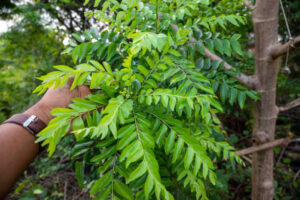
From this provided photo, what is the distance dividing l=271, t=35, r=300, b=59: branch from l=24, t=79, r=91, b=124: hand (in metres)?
1.44

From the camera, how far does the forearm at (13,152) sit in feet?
2.74

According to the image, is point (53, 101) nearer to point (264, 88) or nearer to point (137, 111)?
point (137, 111)

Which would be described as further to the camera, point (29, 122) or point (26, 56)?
point (26, 56)

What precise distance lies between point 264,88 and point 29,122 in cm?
176

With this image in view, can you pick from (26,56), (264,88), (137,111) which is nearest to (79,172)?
(137,111)

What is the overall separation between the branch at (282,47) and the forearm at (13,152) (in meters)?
1.75

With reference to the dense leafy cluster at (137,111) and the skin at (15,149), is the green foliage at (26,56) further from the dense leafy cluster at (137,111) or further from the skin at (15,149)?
the dense leafy cluster at (137,111)

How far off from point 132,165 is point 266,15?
1.54 meters

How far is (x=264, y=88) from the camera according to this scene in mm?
1568

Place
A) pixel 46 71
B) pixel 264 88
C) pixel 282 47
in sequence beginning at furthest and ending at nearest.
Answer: pixel 46 71 → pixel 264 88 → pixel 282 47

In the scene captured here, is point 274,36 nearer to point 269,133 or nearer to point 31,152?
point 269,133

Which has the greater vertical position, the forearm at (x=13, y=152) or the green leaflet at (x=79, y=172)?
the forearm at (x=13, y=152)

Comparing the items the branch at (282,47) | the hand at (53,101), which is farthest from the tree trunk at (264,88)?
the hand at (53,101)

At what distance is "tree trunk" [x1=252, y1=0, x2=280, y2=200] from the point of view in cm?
146
